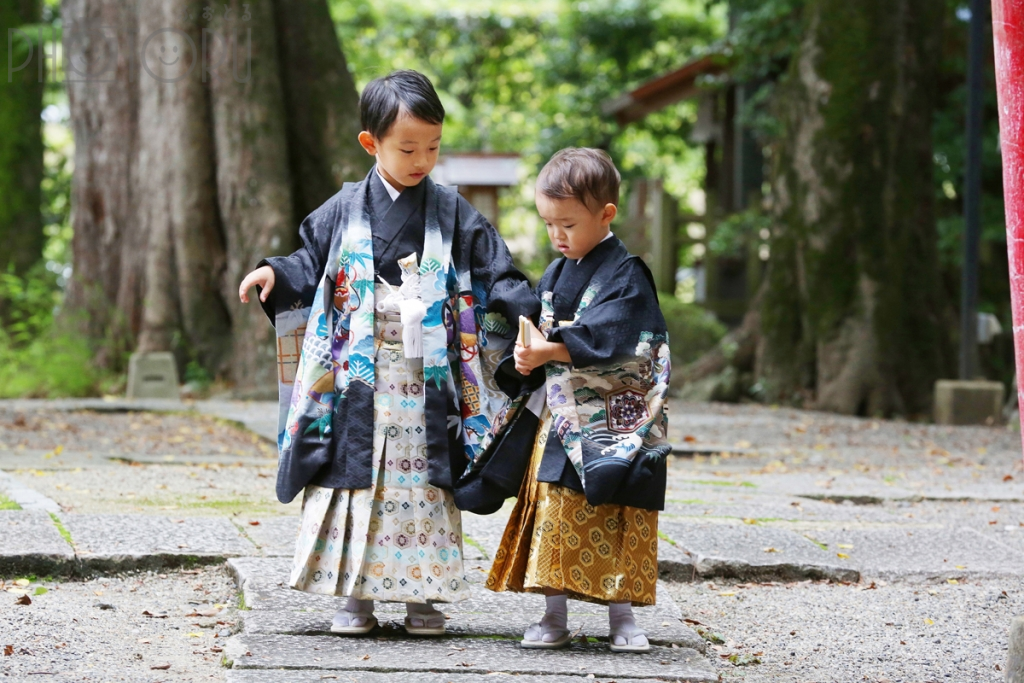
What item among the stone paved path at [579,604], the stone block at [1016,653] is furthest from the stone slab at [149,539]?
the stone block at [1016,653]

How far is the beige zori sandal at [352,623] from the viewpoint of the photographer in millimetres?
2965

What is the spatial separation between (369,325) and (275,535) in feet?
4.37

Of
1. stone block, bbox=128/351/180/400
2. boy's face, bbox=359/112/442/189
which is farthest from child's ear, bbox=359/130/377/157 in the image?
stone block, bbox=128/351/180/400

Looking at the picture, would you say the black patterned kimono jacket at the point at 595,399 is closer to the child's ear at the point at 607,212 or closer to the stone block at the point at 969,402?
the child's ear at the point at 607,212

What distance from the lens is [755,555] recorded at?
3.96 meters

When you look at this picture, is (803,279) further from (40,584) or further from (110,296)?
(40,584)

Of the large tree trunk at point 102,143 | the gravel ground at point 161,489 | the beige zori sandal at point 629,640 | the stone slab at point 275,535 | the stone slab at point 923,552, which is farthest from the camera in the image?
the large tree trunk at point 102,143

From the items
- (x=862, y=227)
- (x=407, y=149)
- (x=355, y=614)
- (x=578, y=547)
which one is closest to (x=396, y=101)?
(x=407, y=149)

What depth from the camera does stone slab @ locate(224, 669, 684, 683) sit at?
254 cm

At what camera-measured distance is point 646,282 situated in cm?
294

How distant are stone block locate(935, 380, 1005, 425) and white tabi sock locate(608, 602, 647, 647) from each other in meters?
6.91

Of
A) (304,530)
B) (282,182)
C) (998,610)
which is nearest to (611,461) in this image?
(304,530)

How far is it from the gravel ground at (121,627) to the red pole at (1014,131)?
6.37ft

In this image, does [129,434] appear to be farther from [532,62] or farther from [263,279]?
[532,62]
